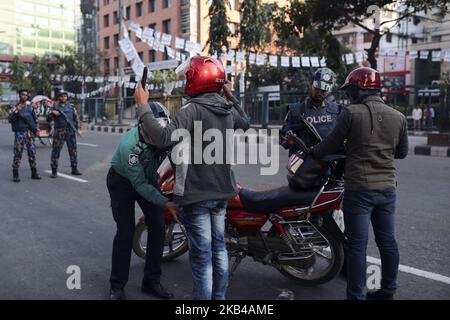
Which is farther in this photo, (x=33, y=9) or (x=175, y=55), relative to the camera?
(x=33, y=9)

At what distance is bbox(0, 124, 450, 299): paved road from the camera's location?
372 cm

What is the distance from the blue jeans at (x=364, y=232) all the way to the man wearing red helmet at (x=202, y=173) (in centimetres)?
82

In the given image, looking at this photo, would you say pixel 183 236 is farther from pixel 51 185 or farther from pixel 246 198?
pixel 51 185

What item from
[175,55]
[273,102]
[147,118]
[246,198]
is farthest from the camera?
[175,55]

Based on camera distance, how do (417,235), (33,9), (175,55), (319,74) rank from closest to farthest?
(319,74) < (417,235) < (175,55) < (33,9)

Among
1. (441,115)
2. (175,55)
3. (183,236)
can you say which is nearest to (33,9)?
(175,55)

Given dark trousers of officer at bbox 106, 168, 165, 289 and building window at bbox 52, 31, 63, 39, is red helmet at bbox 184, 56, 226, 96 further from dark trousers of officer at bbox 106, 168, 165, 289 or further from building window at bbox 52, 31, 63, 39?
building window at bbox 52, 31, 63, 39

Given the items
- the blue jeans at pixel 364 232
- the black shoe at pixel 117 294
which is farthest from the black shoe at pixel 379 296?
the black shoe at pixel 117 294

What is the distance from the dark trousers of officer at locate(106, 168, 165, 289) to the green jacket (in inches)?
5.1

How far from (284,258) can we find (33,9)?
10225 centimetres

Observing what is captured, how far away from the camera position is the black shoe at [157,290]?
11.8 feet

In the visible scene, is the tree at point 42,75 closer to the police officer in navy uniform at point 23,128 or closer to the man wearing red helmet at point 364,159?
the police officer in navy uniform at point 23,128

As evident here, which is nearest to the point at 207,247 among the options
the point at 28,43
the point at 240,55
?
the point at 240,55
